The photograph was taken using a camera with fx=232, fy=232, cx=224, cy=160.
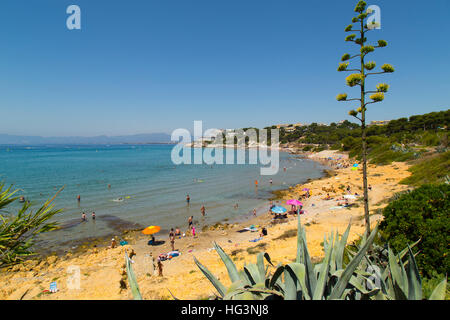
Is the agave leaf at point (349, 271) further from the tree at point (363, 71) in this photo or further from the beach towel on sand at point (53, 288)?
the beach towel on sand at point (53, 288)

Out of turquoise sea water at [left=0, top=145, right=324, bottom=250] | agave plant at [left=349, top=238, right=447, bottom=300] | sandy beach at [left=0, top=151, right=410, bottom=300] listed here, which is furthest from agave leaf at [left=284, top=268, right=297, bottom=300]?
turquoise sea water at [left=0, top=145, right=324, bottom=250]

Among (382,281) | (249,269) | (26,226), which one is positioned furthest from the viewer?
(26,226)

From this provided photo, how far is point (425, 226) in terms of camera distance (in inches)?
251

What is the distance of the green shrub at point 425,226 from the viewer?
221 inches

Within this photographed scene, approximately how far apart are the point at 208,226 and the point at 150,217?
6214 millimetres

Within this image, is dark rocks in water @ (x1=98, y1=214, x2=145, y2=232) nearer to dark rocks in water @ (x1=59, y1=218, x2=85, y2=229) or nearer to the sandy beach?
the sandy beach

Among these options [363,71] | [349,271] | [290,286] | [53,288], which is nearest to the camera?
[349,271]

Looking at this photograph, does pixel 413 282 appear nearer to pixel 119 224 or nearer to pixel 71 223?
pixel 119 224

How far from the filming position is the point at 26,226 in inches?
136

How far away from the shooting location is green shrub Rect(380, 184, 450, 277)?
560cm

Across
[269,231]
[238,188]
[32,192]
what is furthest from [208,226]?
[32,192]

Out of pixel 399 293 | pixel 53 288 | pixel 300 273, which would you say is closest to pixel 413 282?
pixel 399 293
